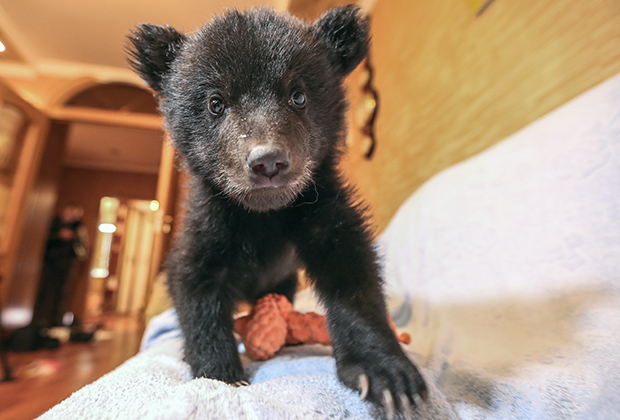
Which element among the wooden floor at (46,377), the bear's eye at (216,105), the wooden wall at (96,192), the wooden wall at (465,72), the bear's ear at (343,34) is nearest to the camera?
the wooden floor at (46,377)

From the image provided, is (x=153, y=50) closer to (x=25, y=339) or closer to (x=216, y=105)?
(x=216, y=105)

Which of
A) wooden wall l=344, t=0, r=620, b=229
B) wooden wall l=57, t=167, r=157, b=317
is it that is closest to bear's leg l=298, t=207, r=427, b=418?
wooden wall l=344, t=0, r=620, b=229

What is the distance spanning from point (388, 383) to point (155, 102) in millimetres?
1277

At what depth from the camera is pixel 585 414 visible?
67 centimetres

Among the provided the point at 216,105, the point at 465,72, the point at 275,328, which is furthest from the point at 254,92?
the point at 465,72

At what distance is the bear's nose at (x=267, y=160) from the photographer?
760 millimetres

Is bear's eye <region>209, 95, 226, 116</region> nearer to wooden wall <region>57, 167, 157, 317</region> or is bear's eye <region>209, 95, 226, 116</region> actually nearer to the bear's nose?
the bear's nose

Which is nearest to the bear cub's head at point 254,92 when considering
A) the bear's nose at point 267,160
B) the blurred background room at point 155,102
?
the bear's nose at point 267,160

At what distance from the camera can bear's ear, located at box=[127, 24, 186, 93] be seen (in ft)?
3.34

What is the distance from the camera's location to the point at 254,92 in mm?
903

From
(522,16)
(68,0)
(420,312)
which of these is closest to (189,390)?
(68,0)

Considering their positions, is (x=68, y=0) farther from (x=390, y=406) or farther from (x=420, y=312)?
(x=420, y=312)

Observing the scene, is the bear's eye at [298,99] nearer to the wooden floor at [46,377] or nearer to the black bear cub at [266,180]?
the black bear cub at [266,180]

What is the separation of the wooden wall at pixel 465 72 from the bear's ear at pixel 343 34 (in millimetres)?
715
